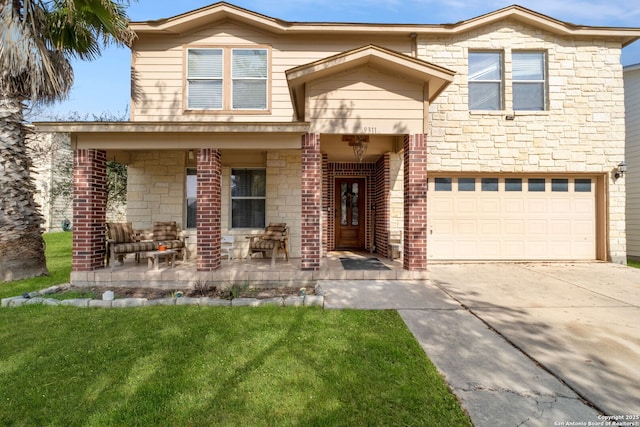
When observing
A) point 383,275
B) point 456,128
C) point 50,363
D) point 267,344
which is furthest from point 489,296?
point 50,363

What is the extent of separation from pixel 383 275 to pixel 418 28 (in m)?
6.84

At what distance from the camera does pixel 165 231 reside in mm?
7781

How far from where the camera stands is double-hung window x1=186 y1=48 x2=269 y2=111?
832cm

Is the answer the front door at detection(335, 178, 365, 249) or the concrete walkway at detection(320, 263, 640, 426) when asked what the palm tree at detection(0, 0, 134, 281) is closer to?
the concrete walkway at detection(320, 263, 640, 426)

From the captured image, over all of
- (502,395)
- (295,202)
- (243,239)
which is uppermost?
(295,202)

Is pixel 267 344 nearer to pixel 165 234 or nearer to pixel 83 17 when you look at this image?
pixel 165 234

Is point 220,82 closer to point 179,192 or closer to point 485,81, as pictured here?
point 179,192

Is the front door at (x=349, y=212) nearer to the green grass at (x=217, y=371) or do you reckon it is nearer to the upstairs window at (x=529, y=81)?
the upstairs window at (x=529, y=81)

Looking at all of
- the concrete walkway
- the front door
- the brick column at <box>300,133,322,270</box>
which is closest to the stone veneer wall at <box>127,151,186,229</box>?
the brick column at <box>300,133,322,270</box>

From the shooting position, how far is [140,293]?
17.9 ft

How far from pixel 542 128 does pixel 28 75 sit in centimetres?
1248

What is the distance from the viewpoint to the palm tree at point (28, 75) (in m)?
5.82

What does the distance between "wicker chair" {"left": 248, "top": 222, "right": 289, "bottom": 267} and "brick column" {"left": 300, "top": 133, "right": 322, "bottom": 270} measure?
101 centimetres

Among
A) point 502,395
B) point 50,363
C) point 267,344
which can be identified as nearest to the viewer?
point 502,395
